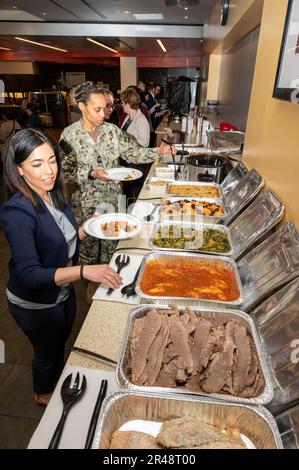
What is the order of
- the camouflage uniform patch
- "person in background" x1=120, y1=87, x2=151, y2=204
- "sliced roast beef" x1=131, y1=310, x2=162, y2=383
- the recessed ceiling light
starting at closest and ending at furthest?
"sliced roast beef" x1=131, y1=310, x2=162, y2=383, the camouflage uniform patch, "person in background" x1=120, y1=87, x2=151, y2=204, the recessed ceiling light

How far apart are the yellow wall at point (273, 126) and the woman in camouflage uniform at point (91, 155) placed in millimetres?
984

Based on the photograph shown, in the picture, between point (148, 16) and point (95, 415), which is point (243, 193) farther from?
point (148, 16)

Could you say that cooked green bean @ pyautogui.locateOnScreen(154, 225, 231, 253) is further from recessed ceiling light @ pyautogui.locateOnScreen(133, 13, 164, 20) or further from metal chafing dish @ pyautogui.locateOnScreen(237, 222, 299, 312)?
recessed ceiling light @ pyautogui.locateOnScreen(133, 13, 164, 20)

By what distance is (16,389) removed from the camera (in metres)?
1.83

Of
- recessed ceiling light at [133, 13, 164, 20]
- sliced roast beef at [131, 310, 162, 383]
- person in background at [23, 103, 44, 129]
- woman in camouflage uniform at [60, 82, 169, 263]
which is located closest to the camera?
sliced roast beef at [131, 310, 162, 383]

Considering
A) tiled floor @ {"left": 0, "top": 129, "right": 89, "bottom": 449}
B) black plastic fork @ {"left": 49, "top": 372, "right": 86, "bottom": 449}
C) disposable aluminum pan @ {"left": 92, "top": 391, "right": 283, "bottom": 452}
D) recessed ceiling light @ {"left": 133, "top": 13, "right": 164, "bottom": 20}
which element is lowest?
tiled floor @ {"left": 0, "top": 129, "right": 89, "bottom": 449}

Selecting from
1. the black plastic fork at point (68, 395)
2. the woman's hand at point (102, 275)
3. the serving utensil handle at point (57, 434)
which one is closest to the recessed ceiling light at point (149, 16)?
the woman's hand at point (102, 275)

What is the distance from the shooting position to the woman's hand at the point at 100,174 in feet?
7.09

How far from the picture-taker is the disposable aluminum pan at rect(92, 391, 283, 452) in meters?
0.71

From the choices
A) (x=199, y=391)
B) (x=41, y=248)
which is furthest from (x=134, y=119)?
(x=199, y=391)

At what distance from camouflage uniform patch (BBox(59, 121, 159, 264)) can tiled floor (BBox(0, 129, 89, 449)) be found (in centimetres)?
52

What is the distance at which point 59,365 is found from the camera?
1552 mm

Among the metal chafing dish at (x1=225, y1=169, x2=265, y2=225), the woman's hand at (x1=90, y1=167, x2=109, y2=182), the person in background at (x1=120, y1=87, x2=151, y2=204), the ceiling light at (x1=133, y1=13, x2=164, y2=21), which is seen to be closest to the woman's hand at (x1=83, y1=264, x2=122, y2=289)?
the metal chafing dish at (x1=225, y1=169, x2=265, y2=225)
